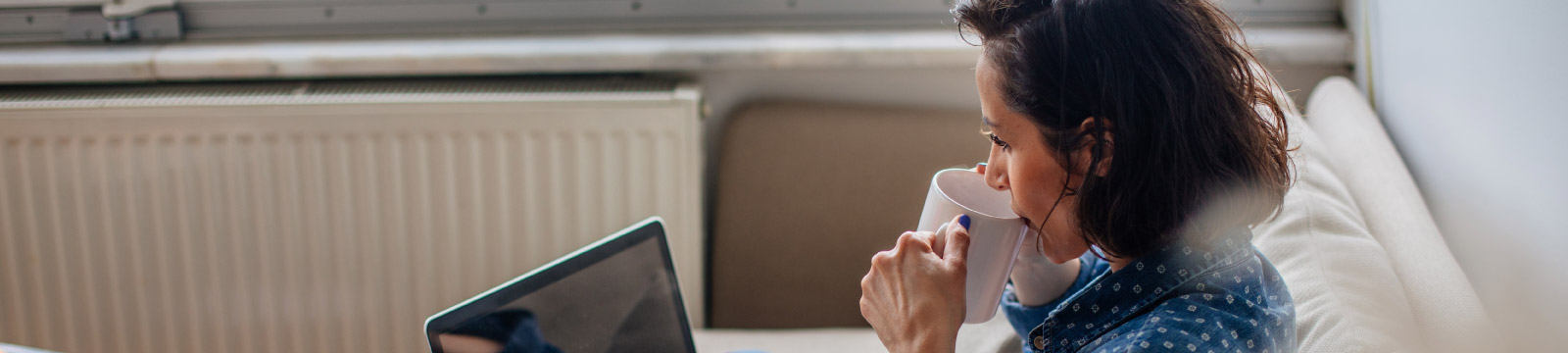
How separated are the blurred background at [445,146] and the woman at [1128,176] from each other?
687mm

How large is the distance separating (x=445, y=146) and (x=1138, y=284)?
963 millimetres

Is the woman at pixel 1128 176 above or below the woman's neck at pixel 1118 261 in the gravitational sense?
above

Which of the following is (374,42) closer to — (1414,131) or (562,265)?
(562,265)

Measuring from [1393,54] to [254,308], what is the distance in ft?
4.98

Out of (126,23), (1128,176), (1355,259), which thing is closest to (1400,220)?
(1355,259)

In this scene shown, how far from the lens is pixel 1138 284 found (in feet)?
2.42

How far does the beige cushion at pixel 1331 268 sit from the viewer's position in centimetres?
81

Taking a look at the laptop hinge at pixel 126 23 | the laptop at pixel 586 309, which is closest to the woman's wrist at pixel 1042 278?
the laptop at pixel 586 309

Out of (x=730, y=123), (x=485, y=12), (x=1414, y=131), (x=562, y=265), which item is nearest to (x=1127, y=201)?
(x=562, y=265)

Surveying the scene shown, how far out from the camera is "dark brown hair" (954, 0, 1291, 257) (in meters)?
0.66

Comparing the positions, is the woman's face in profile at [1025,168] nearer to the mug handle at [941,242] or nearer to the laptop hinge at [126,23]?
the mug handle at [941,242]

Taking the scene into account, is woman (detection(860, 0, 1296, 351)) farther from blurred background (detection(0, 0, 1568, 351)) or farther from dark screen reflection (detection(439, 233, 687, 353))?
blurred background (detection(0, 0, 1568, 351))

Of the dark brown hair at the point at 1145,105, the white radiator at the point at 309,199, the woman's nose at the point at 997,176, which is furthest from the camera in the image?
the white radiator at the point at 309,199

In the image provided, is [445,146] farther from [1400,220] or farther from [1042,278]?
[1400,220]
